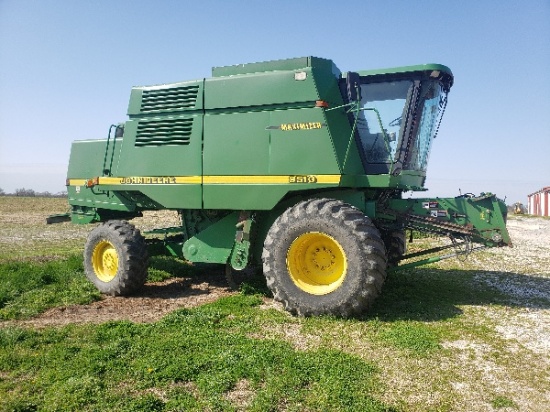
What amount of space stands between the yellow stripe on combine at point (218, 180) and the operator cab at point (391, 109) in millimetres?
934

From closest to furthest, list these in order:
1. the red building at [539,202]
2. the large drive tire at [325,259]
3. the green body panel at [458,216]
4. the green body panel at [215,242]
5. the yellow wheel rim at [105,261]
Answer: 1. the large drive tire at [325,259]
2. the green body panel at [458,216]
3. the green body panel at [215,242]
4. the yellow wheel rim at [105,261]
5. the red building at [539,202]

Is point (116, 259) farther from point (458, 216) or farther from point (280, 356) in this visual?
point (458, 216)

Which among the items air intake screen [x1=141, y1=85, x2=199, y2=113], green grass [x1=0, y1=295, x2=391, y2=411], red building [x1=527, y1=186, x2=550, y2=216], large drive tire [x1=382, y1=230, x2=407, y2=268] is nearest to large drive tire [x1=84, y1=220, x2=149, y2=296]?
green grass [x1=0, y1=295, x2=391, y2=411]

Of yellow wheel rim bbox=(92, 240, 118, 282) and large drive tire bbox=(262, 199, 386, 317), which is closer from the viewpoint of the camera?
large drive tire bbox=(262, 199, 386, 317)

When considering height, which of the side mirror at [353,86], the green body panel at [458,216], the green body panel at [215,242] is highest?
the side mirror at [353,86]

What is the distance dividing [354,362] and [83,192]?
24.0 ft

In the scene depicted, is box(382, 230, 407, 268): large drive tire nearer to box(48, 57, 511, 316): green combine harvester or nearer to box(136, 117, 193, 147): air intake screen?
box(48, 57, 511, 316): green combine harvester

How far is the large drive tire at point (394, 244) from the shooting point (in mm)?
8148

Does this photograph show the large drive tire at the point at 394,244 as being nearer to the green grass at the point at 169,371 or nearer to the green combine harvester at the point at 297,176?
the green combine harvester at the point at 297,176

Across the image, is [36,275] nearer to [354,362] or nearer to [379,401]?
[354,362]

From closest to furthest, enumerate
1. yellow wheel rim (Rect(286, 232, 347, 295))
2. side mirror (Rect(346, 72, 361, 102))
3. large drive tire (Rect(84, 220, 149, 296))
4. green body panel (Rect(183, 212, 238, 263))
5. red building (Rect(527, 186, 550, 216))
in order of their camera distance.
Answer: yellow wheel rim (Rect(286, 232, 347, 295)) < side mirror (Rect(346, 72, 361, 102)) < green body panel (Rect(183, 212, 238, 263)) < large drive tire (Rect(84, 220, 149, 296)) < red building (Rect(527, 186, 550, 216))

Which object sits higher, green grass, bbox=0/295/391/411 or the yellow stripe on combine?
the yellow stripe on combine

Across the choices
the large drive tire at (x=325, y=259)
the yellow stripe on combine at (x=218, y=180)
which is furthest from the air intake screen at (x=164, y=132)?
the large drive tire at (x=325, y=259)

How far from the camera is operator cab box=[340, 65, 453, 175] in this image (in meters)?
7.08
